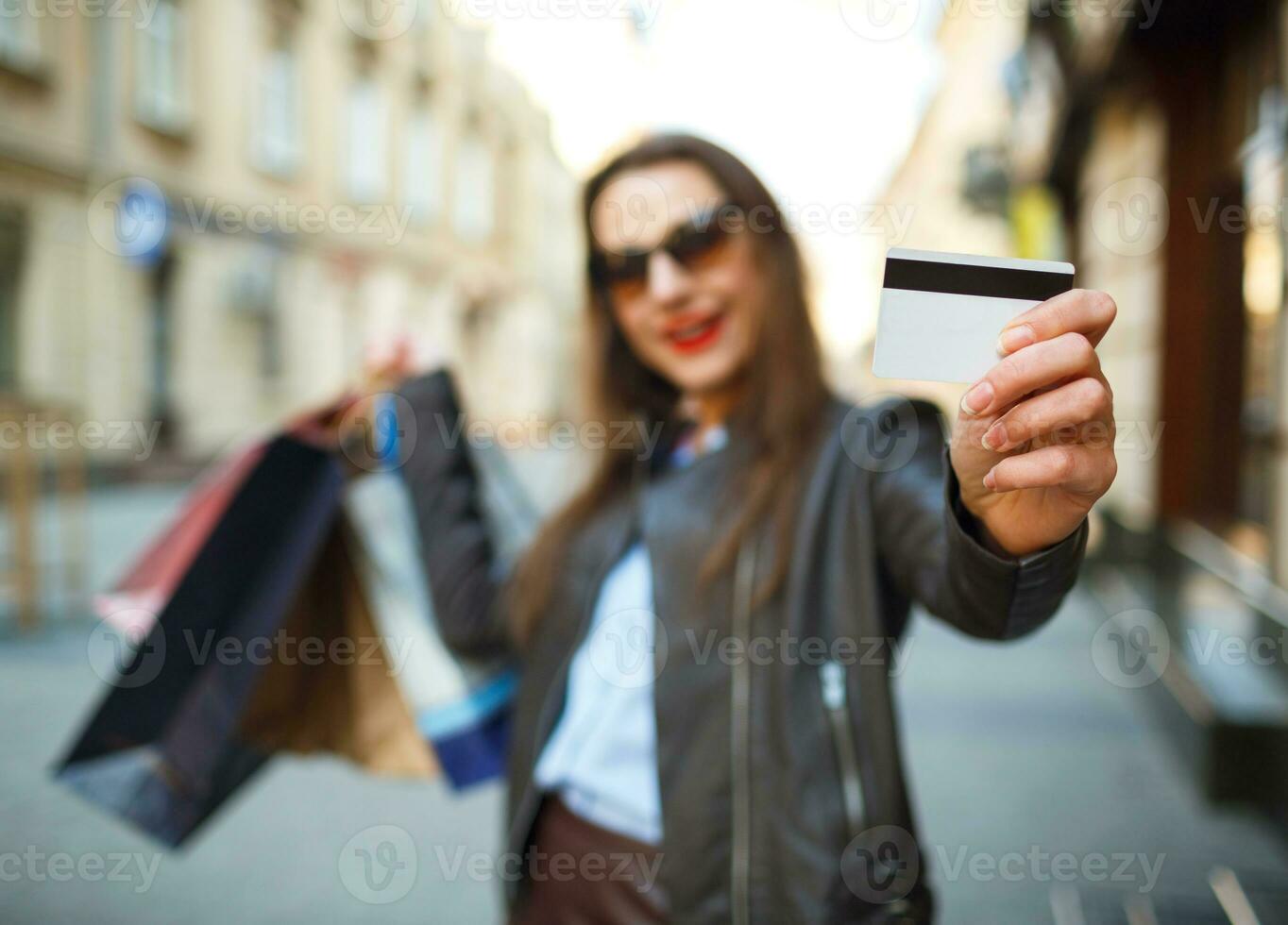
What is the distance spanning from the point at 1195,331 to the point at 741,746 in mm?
4966

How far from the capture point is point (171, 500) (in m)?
7.56

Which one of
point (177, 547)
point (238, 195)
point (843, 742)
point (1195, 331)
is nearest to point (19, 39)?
point (177, 547)

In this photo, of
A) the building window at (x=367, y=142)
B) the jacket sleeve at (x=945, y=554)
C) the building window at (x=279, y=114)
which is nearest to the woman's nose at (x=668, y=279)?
the jacket sleeve at (x=945, y=554)

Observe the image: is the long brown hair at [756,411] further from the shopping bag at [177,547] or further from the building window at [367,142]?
the building window at [367,142]

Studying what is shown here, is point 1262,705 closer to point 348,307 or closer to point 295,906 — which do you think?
point 295,906

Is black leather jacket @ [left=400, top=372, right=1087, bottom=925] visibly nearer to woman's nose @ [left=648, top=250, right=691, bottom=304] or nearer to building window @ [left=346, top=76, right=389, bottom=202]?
woman's nose @ [left=648, top=250, right=691, bottom=304]

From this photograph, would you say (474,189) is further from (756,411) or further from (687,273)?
(756,411)

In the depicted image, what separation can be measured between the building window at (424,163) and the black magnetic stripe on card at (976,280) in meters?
6.31

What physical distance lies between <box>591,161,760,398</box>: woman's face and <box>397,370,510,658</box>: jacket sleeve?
18.4 inches

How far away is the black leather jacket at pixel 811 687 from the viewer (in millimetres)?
1074

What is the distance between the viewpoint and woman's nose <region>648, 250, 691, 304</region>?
4.52ft

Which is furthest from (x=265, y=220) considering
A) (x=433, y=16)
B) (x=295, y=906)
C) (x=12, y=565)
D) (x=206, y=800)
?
(x=206, y=800)

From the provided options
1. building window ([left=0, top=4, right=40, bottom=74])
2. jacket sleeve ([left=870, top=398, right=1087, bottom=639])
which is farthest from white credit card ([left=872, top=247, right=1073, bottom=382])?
building window ([left=0, top=4, right=40, bottom=74])

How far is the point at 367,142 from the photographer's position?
5.90 metres
